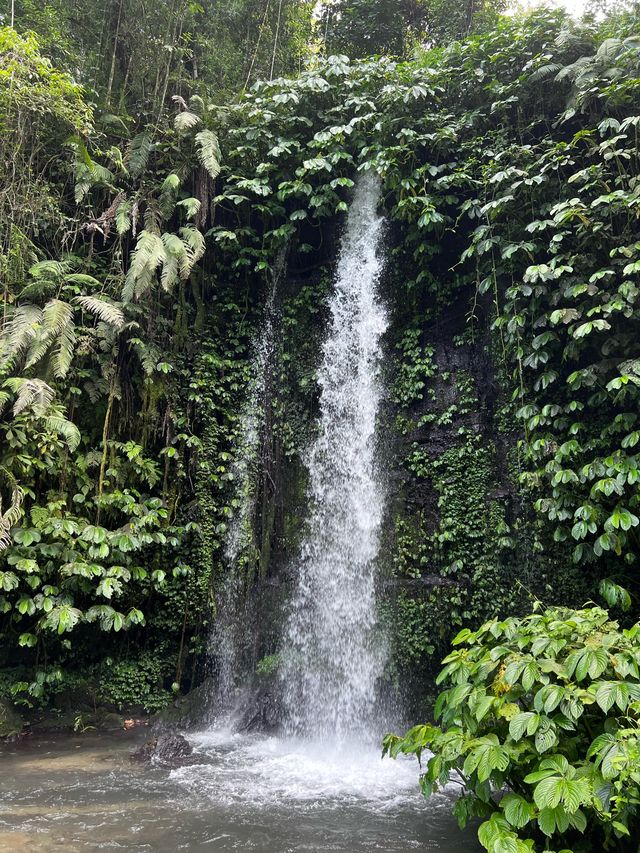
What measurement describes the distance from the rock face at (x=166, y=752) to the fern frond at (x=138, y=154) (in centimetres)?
720

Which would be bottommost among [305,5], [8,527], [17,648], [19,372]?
[17,648]

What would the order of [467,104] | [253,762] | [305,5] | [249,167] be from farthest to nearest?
1. [305,5]
2. [249,167]
3. [467,104]
4. [253,762]

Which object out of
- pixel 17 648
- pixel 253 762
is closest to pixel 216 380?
pixel 17 648

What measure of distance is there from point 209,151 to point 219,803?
746cm

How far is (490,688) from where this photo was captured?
3.64 meters

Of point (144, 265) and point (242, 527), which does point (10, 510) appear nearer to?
point (242, 527)

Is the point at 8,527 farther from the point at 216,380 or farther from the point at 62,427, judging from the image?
the point at 216,380

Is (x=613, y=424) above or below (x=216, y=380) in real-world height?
below

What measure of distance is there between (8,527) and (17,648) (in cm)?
181

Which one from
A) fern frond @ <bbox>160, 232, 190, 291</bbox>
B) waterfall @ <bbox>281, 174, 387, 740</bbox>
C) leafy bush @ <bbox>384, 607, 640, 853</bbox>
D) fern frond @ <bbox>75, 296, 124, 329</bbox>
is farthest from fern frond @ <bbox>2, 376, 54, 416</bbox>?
leafy bush @ <bbox>384, 607, 640, 853</bbox>

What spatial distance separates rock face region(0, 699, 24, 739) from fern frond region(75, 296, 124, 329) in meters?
4.43

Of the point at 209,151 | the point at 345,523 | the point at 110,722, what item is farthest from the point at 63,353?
the point at 110,722

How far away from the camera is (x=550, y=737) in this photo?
3090 mm

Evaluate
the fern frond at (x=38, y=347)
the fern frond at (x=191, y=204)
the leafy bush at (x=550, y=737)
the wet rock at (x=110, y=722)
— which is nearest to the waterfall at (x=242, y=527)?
the wet rock at (x=110, y=722)
